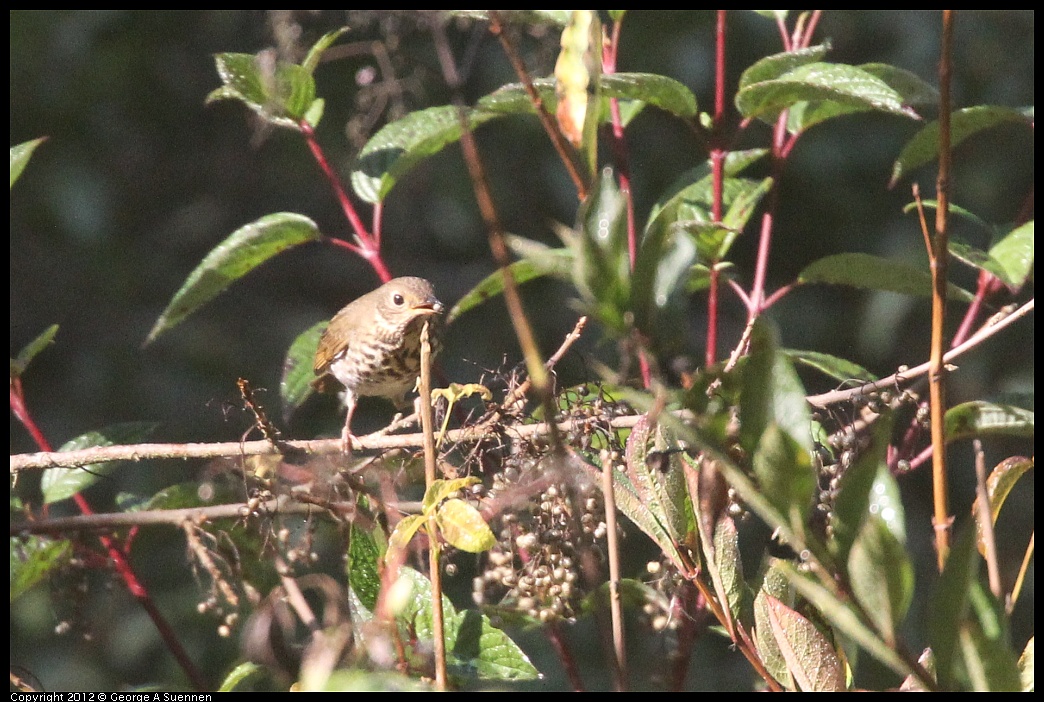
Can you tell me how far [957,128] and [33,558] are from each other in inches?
63.0

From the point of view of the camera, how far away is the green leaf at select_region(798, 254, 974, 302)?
5.45 ft

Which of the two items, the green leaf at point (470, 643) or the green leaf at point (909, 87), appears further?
the green leaf at point (909, 87)

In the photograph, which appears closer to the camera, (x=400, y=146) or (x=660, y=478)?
(x=660, y=478)

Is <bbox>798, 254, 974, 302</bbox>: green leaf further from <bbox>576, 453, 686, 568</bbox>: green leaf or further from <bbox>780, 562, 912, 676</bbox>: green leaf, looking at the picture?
<bbox>780, 562, 912, 676</bbox>: green leaf

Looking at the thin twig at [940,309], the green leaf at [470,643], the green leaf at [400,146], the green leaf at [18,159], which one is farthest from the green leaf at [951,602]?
the green leaf at [18,159]

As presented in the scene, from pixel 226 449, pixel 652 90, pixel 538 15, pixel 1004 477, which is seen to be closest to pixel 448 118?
pixel 538 15

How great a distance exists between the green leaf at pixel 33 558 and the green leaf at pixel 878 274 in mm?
1284

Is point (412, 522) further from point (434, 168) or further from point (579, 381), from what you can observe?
point (434, 168)

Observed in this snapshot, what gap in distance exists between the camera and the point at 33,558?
1.78 metres

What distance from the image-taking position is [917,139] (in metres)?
1.71

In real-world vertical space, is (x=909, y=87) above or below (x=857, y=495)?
below

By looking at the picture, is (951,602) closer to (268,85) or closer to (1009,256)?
(1009,256)

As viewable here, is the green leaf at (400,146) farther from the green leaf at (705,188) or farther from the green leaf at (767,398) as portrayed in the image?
the green leaf at (767,398)

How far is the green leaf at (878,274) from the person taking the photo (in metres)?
1.66
